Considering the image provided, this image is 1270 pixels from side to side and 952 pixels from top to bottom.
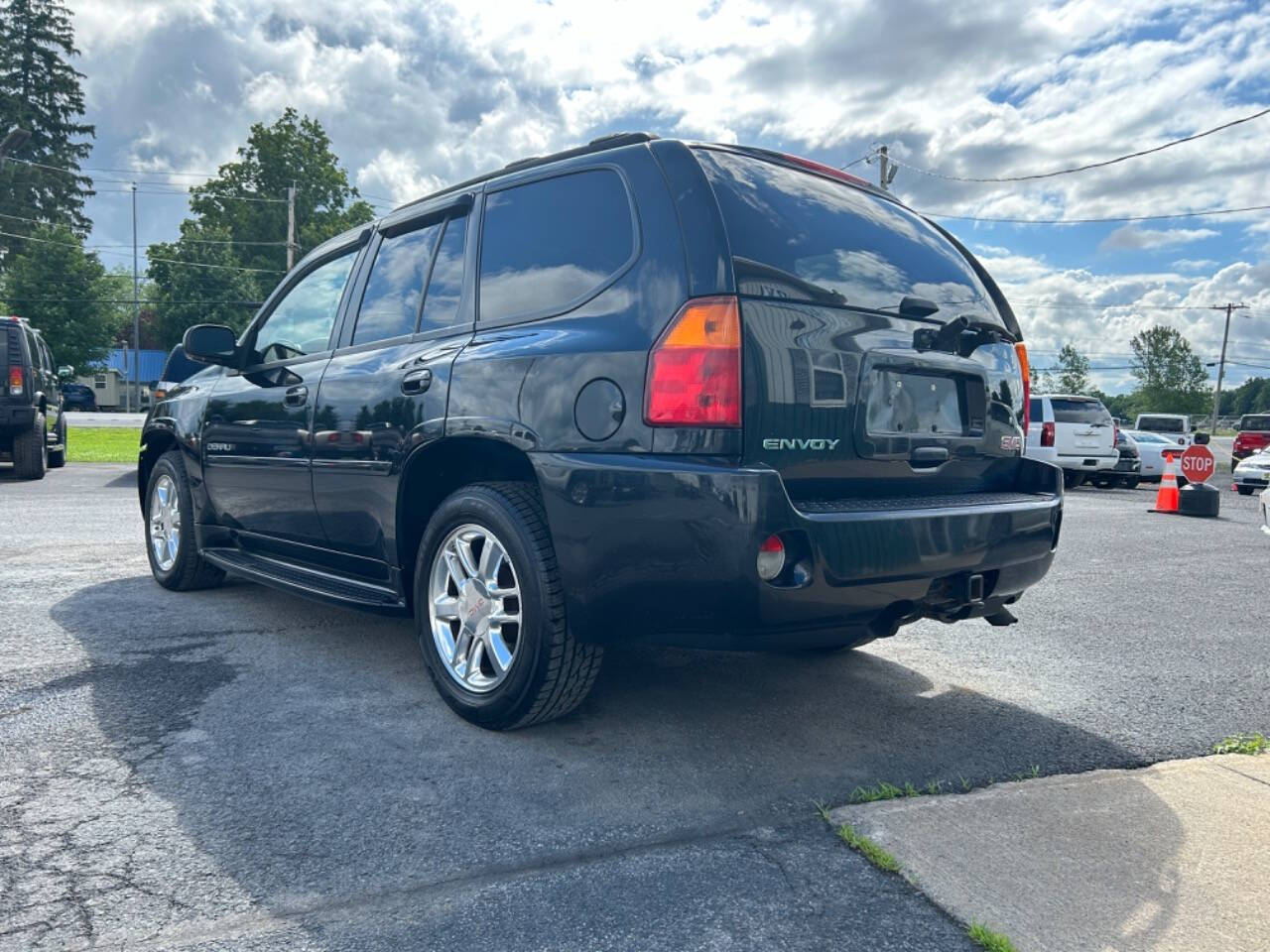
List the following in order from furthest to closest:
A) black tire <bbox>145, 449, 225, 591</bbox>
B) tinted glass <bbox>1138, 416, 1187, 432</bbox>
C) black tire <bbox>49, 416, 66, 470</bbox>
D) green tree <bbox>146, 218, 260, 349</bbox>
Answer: green tree <bbox>146, 218, 260, 349</bbox>, tinted glass <bbox>1138, 416, 1187, 432</bbox>, black tire <bbox>49, 416, 66, 470</bbox>, black tire <bbox>145, 449, 225, 591</bbox>

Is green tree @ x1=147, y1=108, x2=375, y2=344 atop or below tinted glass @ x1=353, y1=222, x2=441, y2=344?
atop

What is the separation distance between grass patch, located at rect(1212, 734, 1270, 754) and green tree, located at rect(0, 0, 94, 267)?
61891mm

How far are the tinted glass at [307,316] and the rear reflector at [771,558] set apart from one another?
2436 mm

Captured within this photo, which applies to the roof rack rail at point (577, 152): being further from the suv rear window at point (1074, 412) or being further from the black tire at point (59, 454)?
the suv rear window at point (1074, 412)

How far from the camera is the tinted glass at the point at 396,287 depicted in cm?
362

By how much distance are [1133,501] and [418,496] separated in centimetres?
1353

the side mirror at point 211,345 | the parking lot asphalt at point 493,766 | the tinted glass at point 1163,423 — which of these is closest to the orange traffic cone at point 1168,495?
the parking lot asphalt at point 493,766

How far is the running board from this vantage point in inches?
137

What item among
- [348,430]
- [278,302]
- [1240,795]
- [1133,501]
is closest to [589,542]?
[348,430]

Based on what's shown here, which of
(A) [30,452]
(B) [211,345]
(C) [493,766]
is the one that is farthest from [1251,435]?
(C) [493,766]

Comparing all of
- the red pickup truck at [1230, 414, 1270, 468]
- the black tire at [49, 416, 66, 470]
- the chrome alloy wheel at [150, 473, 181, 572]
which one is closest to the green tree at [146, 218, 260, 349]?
the black tire at [49, 416, 66, 470]

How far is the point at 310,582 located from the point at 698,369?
2.16 m

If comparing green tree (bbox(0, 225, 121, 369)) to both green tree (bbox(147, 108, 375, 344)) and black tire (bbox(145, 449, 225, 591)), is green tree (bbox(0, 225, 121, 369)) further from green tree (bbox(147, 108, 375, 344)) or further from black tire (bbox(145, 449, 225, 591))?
black tire (bbox(145, 449, 225, 591))

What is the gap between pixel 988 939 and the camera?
6.14 ft
